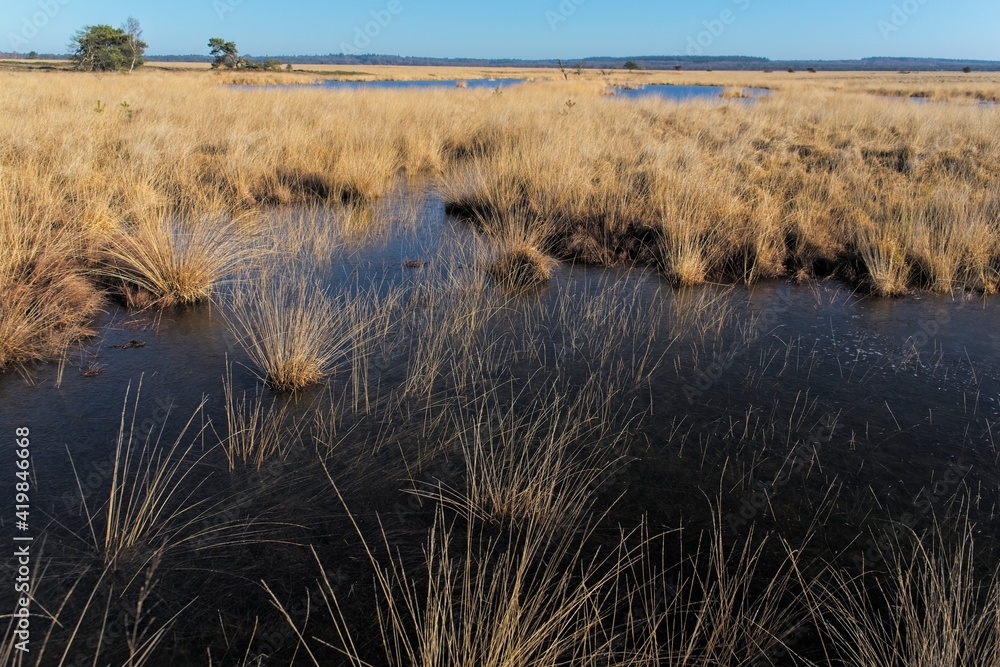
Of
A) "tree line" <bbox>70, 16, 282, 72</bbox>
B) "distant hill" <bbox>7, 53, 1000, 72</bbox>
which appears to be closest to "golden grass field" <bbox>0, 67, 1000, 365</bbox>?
"tree line" <bbox>70, 16, 282, 72</bbox>

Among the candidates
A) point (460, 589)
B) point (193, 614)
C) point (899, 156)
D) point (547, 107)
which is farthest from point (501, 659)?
Answer: point (547, 107)

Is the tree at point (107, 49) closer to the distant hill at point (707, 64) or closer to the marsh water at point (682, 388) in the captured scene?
the marsh water at point (682, 388)

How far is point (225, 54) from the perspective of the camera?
43.7 metres

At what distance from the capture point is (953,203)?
6.35 metres

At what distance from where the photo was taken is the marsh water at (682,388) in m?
2.74

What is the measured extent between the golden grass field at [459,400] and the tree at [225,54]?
38325 millimetres

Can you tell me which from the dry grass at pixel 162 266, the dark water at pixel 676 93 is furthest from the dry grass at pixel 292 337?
the dark water at pixel 676 93

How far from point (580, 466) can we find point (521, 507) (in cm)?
46

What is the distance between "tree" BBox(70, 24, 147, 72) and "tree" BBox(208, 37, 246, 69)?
461 centimetres

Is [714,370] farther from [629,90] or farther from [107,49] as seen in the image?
[107,49]

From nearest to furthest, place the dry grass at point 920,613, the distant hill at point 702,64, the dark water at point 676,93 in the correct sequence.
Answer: the dry grass at point 920,613 → the dark water at point 676,93 → the distant hill at point 702,64

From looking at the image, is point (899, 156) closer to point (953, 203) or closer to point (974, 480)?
point (953, 203)

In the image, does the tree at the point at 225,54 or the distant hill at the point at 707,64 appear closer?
the tree at the point at 225,54

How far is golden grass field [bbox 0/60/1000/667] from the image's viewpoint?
2053mm
